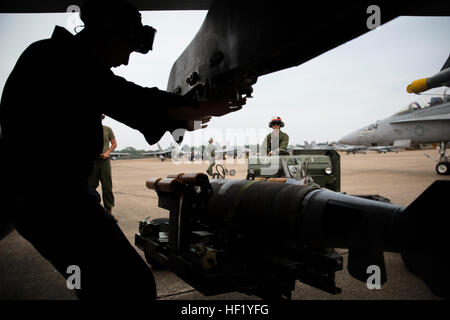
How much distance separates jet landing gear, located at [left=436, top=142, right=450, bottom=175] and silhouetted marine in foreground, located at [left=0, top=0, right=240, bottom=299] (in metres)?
14.8

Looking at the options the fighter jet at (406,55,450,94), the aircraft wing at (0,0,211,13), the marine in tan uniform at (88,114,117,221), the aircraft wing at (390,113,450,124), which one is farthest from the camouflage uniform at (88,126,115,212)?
the aircraft wing at (390,113,450,124)

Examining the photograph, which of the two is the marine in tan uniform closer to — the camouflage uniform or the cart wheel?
the camouflage uniform

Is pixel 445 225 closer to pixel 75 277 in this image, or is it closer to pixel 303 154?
pixel 75 277

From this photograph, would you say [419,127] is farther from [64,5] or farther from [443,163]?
[64,5]

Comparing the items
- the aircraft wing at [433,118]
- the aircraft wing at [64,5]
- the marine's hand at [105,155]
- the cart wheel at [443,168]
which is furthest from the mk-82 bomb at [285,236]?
the cart wheel at [443,168]

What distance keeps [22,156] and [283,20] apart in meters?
1.46

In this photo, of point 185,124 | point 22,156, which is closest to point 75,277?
point 22,156

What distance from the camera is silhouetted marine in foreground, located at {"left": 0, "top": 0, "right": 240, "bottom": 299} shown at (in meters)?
1.35

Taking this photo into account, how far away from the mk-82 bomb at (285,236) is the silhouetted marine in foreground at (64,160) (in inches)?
31.1

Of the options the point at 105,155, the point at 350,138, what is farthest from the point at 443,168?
the point at 105,155

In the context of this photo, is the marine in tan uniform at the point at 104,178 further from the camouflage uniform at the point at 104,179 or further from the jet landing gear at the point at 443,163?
the jet landing gear at the point at 443,163

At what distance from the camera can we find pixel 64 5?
295 cm

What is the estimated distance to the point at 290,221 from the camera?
2076mm

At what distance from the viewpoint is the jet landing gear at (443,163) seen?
42.1ft
